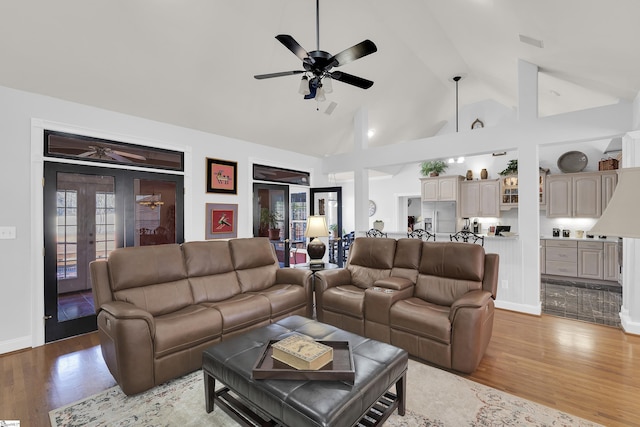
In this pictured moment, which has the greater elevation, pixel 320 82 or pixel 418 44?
pixel 418 44

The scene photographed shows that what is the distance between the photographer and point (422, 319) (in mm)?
2707

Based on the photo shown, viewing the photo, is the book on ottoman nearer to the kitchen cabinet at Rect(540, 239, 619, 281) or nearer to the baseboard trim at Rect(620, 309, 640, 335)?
the baseboard trim at Rect(620, 309, 640, 335)

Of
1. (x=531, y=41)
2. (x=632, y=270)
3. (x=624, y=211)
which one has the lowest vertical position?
(x=632, y=270)

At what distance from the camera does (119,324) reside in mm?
2193

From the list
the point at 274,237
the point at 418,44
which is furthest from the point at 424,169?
the point at 274,237

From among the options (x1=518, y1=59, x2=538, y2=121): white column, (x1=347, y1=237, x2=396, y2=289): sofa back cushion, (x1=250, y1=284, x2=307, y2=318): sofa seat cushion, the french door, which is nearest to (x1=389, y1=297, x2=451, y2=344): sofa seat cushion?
(x1=347, y1=237, x2=396, y2=289): sofa back cushion

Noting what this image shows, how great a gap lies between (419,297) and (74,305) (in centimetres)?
398

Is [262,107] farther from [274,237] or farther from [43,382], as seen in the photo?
[43,382]

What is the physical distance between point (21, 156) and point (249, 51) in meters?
2.72

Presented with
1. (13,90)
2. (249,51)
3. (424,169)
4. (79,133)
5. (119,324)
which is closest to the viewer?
(119,324)

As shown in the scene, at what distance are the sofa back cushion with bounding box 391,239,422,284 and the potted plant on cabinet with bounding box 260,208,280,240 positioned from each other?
2.74 meters

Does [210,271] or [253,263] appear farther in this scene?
[253,263]

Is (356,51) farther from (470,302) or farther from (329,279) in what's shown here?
(329,279)

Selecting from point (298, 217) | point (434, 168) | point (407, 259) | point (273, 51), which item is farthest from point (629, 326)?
point (273, 51)
